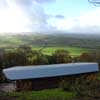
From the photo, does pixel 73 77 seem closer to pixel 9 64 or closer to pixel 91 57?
pixel 9 64

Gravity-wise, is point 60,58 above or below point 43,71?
above

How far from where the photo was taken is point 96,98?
885 cm

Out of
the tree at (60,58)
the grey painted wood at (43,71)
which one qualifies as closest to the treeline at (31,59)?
the tree at (60,58)

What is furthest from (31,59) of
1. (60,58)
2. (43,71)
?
(43,71)

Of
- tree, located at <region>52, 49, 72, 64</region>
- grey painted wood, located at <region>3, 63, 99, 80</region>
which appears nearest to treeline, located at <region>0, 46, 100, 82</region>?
tree, located at <region>52, 49, 72, 64</region>

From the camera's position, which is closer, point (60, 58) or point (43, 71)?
point (43, 71)

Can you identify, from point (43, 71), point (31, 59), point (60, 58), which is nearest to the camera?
point (43, 71)

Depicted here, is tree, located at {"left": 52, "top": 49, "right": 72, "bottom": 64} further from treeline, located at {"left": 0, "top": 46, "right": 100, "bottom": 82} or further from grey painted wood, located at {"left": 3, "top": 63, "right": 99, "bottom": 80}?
grey painted wood, located at {"left": 3, "top": 63, "right": 99, "bottom": 80}

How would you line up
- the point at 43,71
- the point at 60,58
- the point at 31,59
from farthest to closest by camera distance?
1. the point at 60,58
2. the point at 31,59
3. the point at 43,71

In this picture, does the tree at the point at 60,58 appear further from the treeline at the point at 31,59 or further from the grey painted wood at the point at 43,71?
the grey painted wood at the point at 43,71

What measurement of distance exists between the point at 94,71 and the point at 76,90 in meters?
8.97

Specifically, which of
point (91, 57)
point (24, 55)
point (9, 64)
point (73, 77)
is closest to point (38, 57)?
point (24, 55)

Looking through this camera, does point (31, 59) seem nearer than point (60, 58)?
Yes

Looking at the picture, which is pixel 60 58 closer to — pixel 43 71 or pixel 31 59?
pixel 31 59
